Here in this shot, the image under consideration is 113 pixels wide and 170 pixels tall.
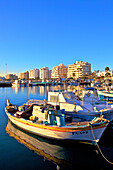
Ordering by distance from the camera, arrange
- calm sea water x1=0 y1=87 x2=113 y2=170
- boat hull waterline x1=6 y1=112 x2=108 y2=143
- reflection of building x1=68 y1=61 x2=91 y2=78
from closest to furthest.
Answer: calm sea water x1=0 y1=87 x2=113 y2=170, boat hull waterline x1=6 y1=112 x2=108 y2=143, reflection of building x1=68 y1=61 x2=91 y2=78

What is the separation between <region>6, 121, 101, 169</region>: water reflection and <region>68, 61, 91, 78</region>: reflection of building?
132 metres

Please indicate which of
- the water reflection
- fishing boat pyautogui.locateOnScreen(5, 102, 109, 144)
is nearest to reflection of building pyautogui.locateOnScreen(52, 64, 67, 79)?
fishing boat pyautogui.locateOnScreen(5, 102, 109, 144)

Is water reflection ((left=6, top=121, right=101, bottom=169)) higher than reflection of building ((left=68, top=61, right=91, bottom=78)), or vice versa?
reflection of building ((left=68, top=61, right=91, bottom=78))

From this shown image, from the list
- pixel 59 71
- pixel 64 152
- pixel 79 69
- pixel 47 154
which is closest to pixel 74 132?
pixel 64 152

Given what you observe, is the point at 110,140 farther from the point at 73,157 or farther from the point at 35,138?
the point at 35,138

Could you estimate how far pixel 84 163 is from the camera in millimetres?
10469

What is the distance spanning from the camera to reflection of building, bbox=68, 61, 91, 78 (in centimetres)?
14288

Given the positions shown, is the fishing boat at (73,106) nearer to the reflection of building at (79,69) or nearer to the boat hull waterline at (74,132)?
the boat hull waterline at (74,132)

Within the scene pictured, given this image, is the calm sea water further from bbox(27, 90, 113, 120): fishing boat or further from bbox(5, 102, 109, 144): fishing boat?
bbox(27, 90, 113, 120): fishing boat

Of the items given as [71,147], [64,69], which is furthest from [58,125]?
[64,69]

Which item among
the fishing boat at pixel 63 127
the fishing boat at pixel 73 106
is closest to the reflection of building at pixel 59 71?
the fishing boat at pixel 73 106

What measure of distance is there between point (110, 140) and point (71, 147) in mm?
4528

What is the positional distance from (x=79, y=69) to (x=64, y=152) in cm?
13485

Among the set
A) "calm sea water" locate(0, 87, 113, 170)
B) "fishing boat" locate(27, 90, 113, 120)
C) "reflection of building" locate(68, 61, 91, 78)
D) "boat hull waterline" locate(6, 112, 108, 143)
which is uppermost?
"reflection of building" locate(68, 61, 91, 78)
